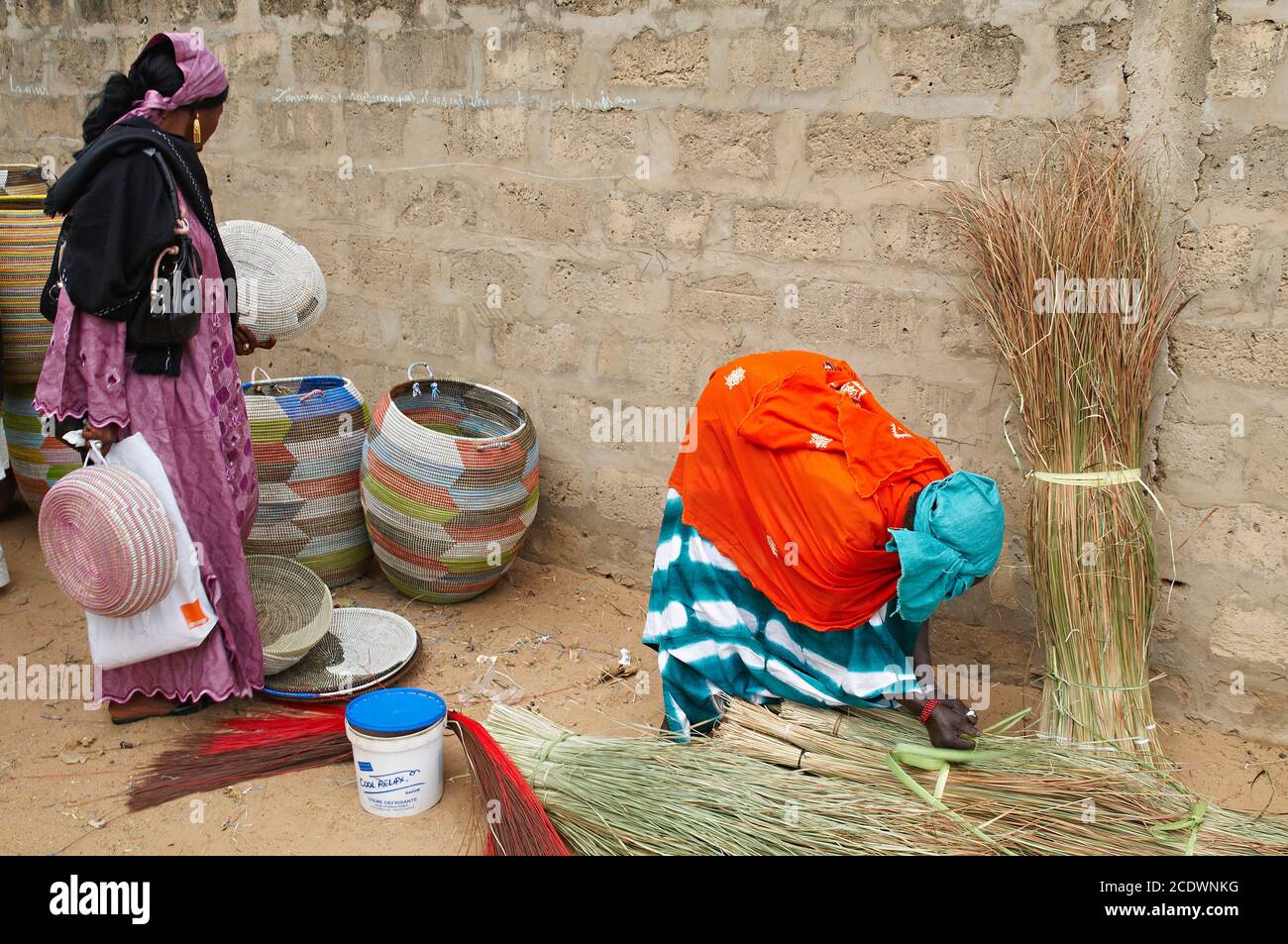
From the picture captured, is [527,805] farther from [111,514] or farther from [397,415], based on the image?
[397,415]

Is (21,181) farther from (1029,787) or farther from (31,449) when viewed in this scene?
(1029,787)

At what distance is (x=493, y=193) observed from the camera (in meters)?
4.34

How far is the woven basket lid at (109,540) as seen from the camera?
9.95 feet

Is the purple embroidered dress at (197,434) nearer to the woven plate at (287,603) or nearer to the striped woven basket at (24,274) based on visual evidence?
the woven plate at (287,603)

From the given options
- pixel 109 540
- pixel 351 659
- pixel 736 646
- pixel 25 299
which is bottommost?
pixel 351 659

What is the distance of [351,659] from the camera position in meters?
3.77

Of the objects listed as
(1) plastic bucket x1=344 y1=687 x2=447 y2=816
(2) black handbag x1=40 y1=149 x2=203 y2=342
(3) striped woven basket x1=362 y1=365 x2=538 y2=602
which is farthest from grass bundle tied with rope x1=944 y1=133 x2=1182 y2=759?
(2) black handbag x1=40 y1=149 x2=203 y2=342

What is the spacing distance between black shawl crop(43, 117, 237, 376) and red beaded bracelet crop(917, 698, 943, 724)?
2266 mm

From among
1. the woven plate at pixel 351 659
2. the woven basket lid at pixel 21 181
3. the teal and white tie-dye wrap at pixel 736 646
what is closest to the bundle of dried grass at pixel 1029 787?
the teal and white tie-dye wrap at pixel 736 646

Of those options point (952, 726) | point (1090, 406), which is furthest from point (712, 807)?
point (1090, 406)

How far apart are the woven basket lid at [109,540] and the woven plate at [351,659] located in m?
0.61

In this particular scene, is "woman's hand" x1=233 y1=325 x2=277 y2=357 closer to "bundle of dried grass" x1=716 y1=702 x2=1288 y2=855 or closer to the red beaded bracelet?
"bundle of dried grass" x1=716 y1=702 x2=1288 y2=855

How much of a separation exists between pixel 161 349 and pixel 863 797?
7.13ft

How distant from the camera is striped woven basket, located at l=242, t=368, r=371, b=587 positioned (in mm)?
4219
